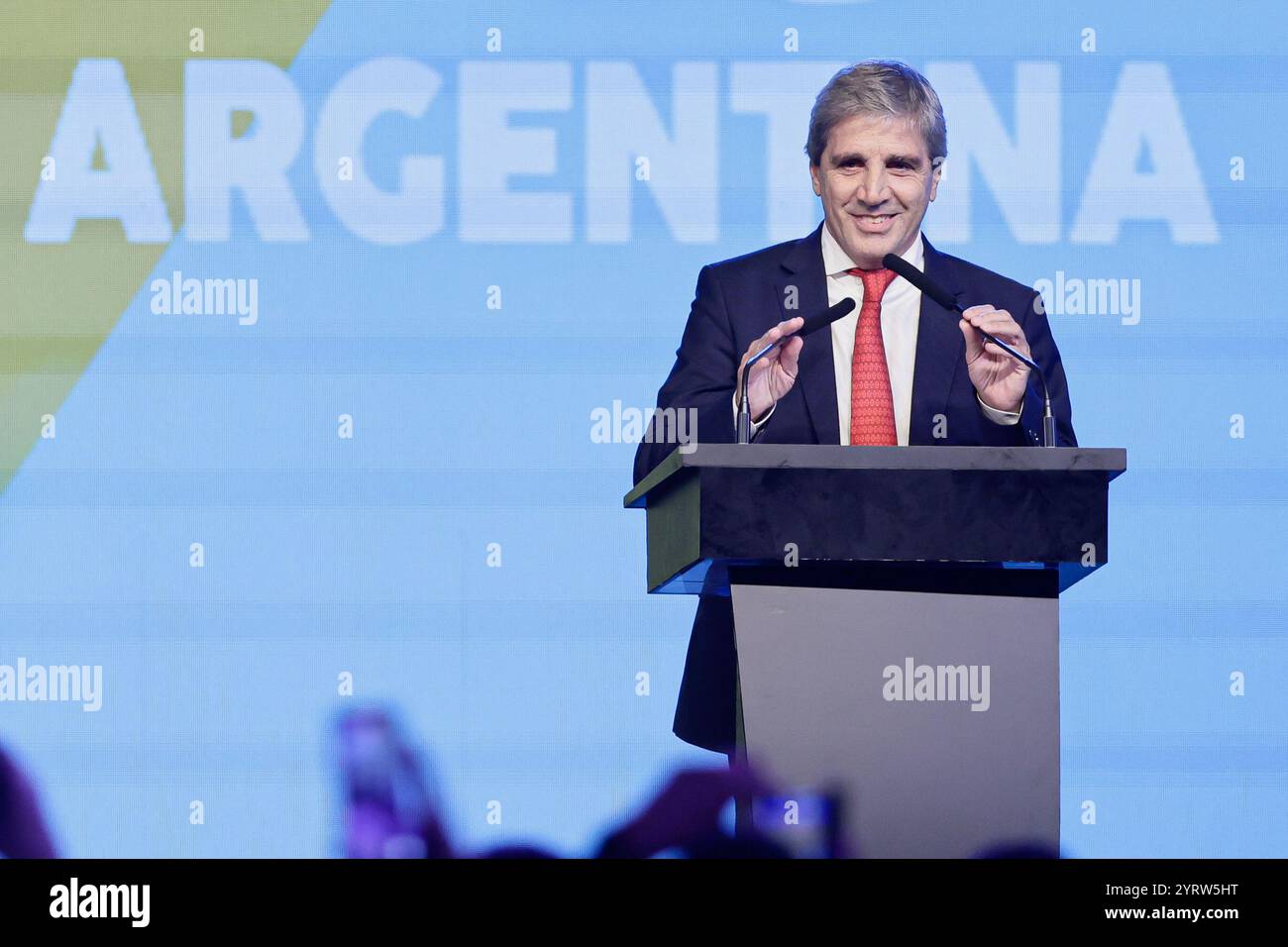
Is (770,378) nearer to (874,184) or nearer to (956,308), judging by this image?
(956,308)

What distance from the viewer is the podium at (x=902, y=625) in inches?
99.7

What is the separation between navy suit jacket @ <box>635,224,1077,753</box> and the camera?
3221 mm

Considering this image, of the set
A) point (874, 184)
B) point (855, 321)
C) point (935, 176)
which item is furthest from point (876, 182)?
point (855, 321)

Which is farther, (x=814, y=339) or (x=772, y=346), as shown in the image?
(x=814, y=339)

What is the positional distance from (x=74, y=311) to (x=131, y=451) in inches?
13.6

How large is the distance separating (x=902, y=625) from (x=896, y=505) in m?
0.18

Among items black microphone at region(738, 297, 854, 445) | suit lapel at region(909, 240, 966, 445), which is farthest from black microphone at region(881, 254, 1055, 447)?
suit lapel at region(909, 240, 966, 445)

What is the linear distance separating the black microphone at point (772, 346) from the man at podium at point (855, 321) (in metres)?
0.35

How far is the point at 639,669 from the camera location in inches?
147

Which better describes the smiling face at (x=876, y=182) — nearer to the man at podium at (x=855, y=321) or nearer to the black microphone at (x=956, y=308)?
the man at podium at (x=855, y=321)

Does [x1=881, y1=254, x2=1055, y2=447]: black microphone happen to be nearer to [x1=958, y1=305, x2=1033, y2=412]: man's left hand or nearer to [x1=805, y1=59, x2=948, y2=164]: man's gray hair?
[x1=958, y1=305, x2=1033, y2=412]: man's left hand

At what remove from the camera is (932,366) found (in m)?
3.31


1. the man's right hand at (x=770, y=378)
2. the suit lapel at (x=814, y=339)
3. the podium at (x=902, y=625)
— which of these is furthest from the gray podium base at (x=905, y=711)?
the suit lapel at (x=814, y=339)

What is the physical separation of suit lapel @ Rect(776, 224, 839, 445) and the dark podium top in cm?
66
